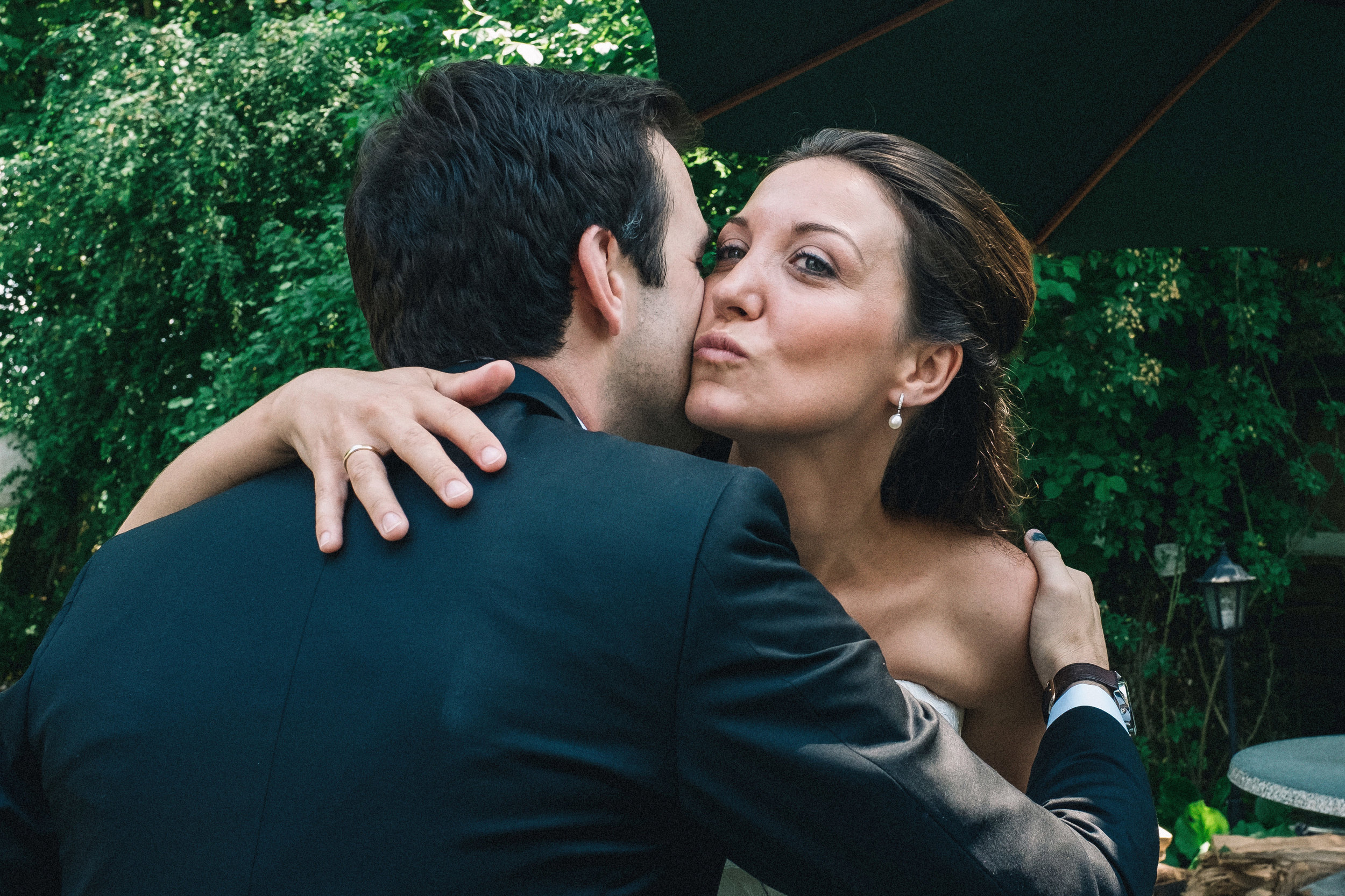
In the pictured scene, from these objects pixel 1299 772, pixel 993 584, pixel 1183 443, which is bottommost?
pixel 1299 772

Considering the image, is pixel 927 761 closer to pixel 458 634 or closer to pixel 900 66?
pixel 458 634

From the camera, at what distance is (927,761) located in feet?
4.00

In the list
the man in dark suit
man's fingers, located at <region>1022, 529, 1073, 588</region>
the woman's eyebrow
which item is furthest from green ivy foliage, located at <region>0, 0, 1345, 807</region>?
the man in dark suit

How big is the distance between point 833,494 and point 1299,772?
268 centimetres

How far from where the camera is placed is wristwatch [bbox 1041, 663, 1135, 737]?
6.12 ft

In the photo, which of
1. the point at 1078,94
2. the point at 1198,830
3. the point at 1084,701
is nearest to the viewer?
the point at 1084,701

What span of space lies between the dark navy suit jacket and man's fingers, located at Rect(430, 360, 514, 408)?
0.67ft

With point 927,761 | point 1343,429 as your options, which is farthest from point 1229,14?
point 1343,429

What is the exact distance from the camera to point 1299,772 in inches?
156

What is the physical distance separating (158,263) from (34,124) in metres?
2.19

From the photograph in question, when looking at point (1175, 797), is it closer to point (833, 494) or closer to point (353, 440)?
point (833, 494)

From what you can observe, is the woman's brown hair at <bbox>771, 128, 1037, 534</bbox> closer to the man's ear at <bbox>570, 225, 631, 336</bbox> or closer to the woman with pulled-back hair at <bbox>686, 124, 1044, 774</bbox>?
the woman with pulled-back hair at <bbox>686, 124, 1044, 774</bbox>

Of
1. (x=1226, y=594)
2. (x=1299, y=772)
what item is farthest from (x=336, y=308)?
(x=1226, y=594)

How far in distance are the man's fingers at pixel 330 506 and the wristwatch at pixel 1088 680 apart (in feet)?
4.26
